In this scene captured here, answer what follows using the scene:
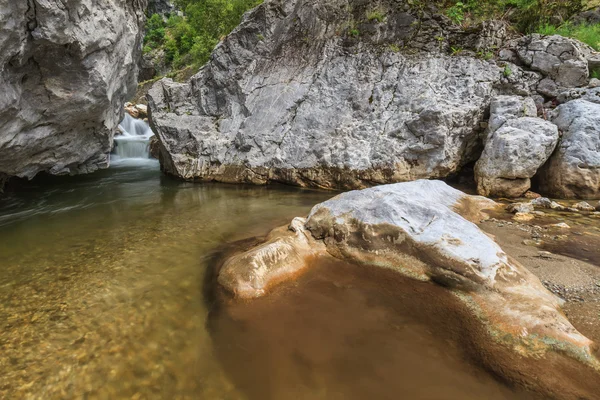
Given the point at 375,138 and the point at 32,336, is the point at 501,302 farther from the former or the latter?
the point at 375,138

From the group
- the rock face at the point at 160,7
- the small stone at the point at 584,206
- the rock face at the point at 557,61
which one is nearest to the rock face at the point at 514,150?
the small stone at the point at 584,206

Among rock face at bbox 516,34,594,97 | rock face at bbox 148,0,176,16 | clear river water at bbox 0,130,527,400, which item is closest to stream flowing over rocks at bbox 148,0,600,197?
rock face at bbox 516,34,594,97

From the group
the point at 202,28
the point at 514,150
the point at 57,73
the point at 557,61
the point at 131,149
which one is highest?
the point at 202,28

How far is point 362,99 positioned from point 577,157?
5.51 m

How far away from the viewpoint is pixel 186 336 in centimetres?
267

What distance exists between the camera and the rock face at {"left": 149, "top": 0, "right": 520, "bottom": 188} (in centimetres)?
812

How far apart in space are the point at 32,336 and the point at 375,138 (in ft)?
26.9

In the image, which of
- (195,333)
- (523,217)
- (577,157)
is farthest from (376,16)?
(195,333)

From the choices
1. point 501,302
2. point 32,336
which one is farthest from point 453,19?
point 32,336

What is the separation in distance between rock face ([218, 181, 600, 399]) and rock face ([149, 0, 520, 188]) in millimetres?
3759

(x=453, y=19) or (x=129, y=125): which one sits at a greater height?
(x=453, y=19)

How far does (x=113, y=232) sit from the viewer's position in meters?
5.32

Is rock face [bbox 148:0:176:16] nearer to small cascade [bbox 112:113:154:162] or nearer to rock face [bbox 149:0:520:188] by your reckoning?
small cascade [bbox 112:113:154:162]

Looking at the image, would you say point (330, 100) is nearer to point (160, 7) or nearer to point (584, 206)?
point (584, 206)
